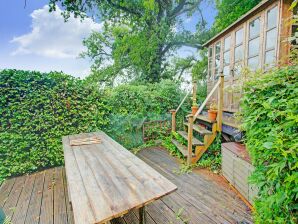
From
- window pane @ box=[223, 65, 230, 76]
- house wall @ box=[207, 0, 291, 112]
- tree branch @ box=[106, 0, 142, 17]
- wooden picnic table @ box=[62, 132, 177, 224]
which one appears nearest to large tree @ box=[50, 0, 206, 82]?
tree branch @ box=[106, 0, 142, 17]

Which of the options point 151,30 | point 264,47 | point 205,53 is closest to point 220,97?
point 264,47

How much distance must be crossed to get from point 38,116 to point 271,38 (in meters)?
5.40

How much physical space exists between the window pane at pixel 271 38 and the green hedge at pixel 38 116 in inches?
167

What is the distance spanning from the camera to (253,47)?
4.40 metres

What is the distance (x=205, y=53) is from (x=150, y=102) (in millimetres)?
6199

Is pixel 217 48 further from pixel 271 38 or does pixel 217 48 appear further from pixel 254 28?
pixel 271 38

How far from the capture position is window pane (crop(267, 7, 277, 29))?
3.76 meters

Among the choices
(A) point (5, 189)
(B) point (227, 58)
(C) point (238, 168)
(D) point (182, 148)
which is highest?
(B) point (227, 58)

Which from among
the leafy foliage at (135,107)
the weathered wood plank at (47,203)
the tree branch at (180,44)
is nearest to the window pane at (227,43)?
the leafy foliage at (135,107)

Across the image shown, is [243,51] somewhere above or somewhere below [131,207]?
above

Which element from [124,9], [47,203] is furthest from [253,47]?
[124,9]

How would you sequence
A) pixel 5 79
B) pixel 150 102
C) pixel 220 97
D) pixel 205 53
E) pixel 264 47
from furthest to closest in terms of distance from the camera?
pixel 205 53, pixel 150 102, pixel 264 47, pixel 220 97, pixel 5 79

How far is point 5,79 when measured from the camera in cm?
346

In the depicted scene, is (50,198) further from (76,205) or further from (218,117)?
(218,117)
